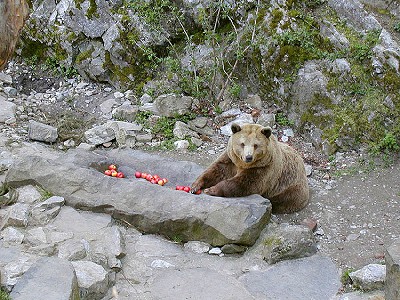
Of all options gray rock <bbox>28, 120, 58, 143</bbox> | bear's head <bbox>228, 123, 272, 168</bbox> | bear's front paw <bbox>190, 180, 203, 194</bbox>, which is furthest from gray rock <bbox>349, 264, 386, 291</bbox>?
gray rock <bbox>28, 120, 58, 143</bbox>

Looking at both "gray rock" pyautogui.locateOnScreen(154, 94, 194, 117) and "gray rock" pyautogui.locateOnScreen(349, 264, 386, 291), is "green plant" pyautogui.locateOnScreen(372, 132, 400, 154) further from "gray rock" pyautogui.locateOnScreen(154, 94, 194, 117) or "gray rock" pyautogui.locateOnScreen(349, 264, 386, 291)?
"gray rock" pyautogui.locateOnScreen(154, 94, 194, 117)

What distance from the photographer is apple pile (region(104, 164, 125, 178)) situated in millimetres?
6695

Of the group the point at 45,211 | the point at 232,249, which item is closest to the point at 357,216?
the point at 232,249

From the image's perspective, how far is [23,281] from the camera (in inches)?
175

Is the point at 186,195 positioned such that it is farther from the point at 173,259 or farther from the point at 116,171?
the point at 116,171

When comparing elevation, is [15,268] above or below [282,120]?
above

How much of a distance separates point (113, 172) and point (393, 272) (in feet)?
11.5

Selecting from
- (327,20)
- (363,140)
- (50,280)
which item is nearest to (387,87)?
(363,140)

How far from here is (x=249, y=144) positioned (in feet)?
20.3

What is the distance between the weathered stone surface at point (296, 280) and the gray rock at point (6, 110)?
4920 mm

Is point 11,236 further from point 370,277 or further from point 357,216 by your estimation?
point 357,216

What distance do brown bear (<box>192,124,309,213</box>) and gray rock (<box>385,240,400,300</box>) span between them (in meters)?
1.99

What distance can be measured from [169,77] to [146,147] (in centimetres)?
161

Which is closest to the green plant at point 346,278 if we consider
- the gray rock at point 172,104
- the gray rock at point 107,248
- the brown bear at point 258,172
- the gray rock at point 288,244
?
the gray rock at point 288,244
